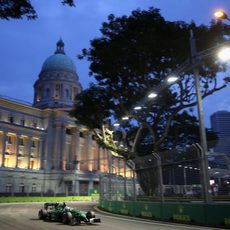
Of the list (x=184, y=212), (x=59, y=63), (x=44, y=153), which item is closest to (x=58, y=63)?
(x=59, y=63)

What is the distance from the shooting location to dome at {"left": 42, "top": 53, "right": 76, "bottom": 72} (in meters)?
113

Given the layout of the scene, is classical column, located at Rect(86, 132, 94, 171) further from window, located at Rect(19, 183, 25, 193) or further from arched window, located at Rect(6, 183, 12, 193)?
arched window, located at Rect(6, 183, 12, 193)

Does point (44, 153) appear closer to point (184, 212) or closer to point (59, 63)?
point (59, 63)

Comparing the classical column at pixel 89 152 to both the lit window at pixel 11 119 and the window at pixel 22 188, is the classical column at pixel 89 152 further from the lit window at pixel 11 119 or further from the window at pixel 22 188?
the lit window at pixel 11 119

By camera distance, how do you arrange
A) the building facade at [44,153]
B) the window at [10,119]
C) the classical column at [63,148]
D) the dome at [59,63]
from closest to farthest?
the building facade at [44,153]
the window at [10,119]
the classical column at [63,148]
the dome at [59,63]

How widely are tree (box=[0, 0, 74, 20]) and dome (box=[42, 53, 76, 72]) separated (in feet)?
342

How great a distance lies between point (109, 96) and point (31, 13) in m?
20.9

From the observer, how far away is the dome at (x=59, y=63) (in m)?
113

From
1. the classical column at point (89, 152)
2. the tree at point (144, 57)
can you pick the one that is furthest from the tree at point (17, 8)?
the classical column at point (89, 152)

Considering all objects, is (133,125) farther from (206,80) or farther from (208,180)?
(208,180)

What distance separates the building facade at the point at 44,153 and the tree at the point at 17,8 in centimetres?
6358

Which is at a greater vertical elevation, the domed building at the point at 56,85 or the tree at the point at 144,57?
the domed building at the point at 56,85

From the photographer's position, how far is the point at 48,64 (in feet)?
377

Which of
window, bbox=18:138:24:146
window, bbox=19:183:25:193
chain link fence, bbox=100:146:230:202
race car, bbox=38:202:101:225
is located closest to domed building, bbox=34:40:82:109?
window, bbox=18:138:24:146
